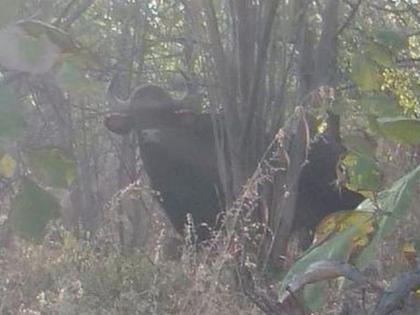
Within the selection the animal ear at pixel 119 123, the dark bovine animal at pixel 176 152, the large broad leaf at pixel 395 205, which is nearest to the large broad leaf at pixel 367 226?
the large broad leaf at pixel 395 205

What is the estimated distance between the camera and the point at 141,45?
5.68 meters

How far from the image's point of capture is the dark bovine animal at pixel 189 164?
231 inches

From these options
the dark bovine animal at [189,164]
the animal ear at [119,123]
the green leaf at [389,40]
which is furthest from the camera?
the animal ear at [119,123]

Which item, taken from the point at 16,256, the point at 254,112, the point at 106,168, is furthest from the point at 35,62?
the point at 106,168

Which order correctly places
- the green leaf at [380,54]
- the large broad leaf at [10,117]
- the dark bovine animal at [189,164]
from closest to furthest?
1. the large broad leaf at [10,117]
2. the green leaf at [380,54]
3. the dark bovine animal at [189,164]

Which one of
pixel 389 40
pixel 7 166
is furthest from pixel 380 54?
pixel 7 166

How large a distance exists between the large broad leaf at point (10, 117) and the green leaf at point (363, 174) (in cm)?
88

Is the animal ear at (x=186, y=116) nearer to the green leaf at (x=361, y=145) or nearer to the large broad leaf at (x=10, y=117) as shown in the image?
the green leaf at (x=361, y=145)

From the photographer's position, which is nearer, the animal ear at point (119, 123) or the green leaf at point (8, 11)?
the green leaf at point (8, 11)

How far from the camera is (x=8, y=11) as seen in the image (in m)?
1.23

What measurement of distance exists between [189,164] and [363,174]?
4.55m

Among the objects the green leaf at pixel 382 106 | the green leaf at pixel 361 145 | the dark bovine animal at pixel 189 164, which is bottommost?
the dark bovine animal at pixel 189 164

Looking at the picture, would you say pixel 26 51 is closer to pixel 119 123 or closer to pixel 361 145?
pixel 361 145

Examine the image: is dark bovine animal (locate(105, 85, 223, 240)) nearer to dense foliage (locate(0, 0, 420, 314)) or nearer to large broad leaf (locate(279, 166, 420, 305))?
dense foliage (locate(0, 0, 420, 314))
